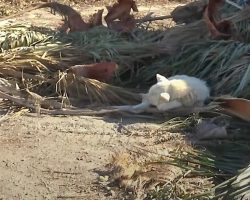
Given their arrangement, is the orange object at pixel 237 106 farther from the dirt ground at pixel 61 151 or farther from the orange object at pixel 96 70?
the orange object at pixel 96 70

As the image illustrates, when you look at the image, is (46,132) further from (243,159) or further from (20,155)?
(243,159)

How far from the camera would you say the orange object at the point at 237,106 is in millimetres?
5055

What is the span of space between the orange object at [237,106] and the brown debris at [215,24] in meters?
1.05

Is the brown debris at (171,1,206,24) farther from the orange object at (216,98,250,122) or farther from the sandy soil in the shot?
the sandy soil

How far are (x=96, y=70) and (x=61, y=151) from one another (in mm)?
1286

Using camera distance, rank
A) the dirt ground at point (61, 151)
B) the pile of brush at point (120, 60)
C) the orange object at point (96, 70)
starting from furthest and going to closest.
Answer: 1. the orange object at point (96, 70)
2. the pile of brush at point (120, 60)
3. the dirt ground at point (61, 151)

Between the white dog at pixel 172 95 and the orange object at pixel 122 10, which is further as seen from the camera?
the orange object at pixel 122 10

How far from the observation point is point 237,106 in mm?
5156

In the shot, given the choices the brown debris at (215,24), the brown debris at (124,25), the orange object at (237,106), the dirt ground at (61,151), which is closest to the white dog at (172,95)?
the dirt ground at (61,151)

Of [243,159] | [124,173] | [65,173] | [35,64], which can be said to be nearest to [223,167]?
[243,159]

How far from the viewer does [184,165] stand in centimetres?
450

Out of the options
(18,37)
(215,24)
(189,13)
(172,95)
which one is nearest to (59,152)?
(172,95)

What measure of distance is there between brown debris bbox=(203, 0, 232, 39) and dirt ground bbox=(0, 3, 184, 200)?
4.18 feet

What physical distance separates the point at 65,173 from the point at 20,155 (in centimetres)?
43
